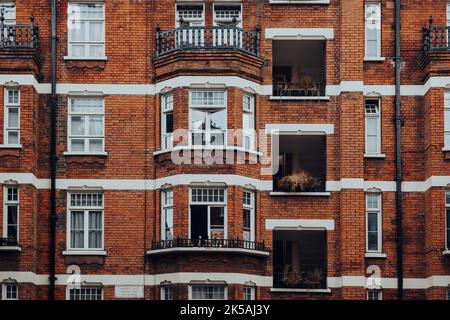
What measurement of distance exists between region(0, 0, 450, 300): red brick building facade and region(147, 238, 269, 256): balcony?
2.0 inches

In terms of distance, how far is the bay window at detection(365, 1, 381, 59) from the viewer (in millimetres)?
43219

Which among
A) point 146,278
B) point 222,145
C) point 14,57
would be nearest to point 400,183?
point 222,145

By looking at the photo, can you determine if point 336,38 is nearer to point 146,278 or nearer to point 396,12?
point 396,12

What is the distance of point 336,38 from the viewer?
43.0m

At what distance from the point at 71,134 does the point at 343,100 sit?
8987 millimetres

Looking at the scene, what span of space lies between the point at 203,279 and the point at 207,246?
1040 mm

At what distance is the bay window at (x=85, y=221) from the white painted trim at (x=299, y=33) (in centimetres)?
780

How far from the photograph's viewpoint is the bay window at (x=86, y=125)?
Result: 42562 millimetres

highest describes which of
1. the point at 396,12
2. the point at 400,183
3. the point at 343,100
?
the point at 396,12

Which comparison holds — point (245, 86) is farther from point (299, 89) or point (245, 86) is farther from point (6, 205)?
point (6, 205)

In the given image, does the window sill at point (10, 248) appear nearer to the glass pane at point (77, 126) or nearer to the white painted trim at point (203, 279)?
the white painted trim at point (203, 279)

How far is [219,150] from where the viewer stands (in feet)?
136

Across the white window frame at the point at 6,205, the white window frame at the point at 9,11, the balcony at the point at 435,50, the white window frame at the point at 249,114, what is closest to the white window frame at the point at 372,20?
A: the balcony at the point at 435,50

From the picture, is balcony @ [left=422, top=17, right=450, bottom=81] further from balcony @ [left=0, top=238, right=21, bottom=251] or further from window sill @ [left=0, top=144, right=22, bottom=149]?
balcony @ [left=0, top=238, right=21, bottom=251]
